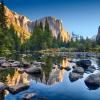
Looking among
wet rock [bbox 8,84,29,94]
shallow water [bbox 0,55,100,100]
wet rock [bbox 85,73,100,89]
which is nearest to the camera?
shallow water [bbox 0,55,100,100]

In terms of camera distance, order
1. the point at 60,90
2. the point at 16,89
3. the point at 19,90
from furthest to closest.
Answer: the point at 60,90 → the point at 19,90 → the point at 16,89

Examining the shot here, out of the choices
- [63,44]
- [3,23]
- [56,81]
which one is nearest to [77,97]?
Answer: [56,81]

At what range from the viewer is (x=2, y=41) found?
62844 mm

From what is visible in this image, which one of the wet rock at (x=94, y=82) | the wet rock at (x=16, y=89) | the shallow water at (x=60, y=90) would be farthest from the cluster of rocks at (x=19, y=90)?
the wet rock at (x=94, y=82)

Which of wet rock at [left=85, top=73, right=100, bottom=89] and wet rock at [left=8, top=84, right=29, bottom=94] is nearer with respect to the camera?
wet rock at [left=8, top=84, right=29, bottom=94]

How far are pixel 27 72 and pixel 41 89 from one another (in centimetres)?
1134

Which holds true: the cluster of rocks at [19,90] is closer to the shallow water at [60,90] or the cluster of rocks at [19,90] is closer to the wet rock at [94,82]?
the shallow water at [60,90]

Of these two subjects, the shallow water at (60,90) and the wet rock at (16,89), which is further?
the wet rock at (16,89)

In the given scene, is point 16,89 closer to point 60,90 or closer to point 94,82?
point 60,90

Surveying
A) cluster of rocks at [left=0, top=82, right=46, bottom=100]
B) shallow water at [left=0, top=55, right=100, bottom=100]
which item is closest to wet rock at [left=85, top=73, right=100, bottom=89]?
shallow water at [left=0, top=55, right=100, bottom=100]

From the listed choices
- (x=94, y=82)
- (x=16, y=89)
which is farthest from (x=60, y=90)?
(x=16, y=89)

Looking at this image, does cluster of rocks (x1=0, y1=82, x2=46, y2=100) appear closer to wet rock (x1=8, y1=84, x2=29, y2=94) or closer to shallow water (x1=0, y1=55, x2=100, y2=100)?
wet rock (x1=8, y1=84, x2=29, y2=94)

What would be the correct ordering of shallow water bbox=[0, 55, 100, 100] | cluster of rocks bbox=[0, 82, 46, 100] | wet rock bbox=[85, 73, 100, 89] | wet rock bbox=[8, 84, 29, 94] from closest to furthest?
cluster of rocks bbox=[0, 82, 46, 100], shallow water bbox=[0, 55, 100, 100], wet rock bbox=[8, 84, 29, 94], wet rock bbox=[85, 73, 100, 89]

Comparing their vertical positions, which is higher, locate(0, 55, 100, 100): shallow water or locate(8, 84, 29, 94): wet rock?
locate(8, 84, 29, 94): wet rock
